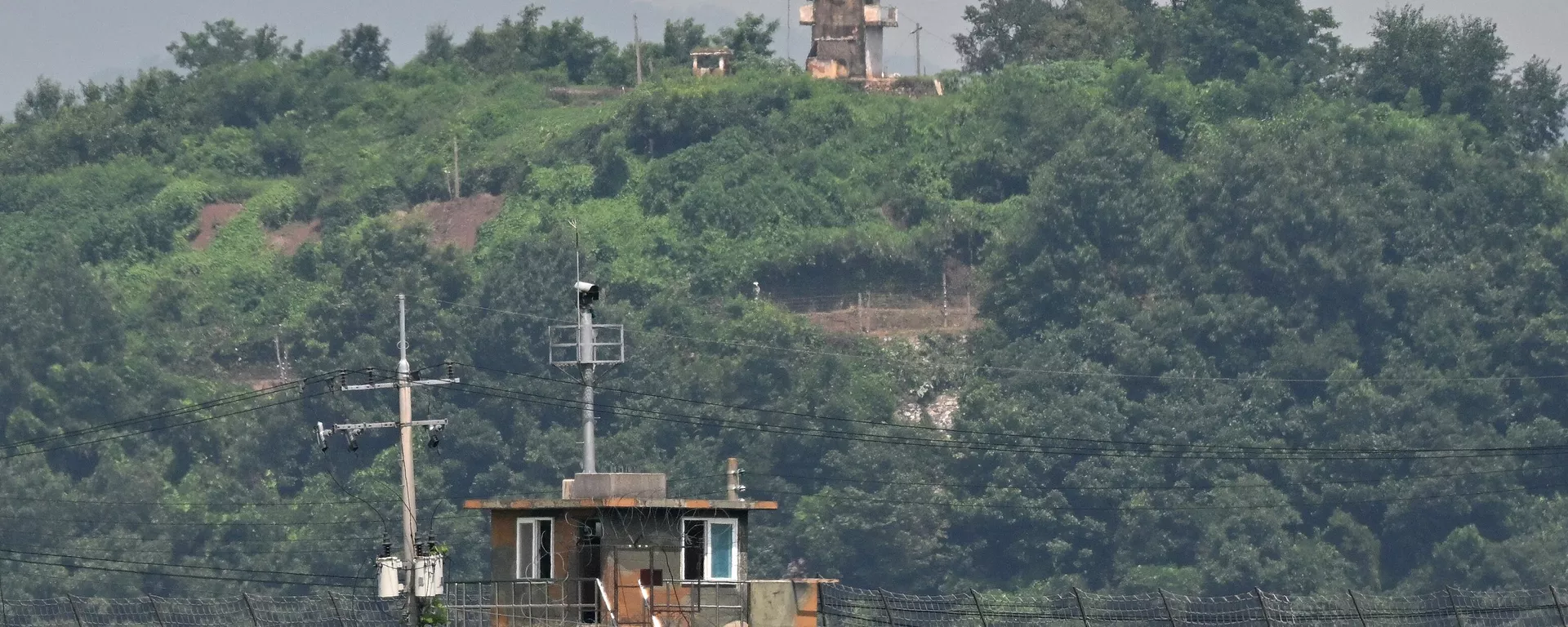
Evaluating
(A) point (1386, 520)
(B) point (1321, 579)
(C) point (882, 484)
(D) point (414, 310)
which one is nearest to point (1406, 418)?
(A) point (1386, 520)

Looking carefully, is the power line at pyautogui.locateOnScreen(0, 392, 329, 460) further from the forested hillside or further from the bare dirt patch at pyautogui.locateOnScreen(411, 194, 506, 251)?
the bare dirt patch at pyautogui.locateOnScreen(411, 194, 506, 251)

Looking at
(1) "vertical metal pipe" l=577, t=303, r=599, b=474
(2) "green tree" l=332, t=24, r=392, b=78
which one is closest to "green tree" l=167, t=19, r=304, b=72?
(2) "green tree" l=332, t=24, r=392, b=78

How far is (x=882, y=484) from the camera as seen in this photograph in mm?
122500

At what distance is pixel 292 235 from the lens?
152000 millimetres

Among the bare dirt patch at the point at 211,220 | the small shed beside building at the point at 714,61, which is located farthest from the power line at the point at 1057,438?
the small shed beside building at the point at 714,61

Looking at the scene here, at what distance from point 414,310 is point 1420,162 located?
44912mm

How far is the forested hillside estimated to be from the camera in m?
123

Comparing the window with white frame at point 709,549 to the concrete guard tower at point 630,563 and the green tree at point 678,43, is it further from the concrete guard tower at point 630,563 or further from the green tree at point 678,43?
the green tree at point 678,43

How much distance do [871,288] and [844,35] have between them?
2458 cm

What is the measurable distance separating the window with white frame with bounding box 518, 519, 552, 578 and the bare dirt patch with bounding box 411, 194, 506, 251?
347ft

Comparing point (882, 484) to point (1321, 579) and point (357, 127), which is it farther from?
point (357, 127)

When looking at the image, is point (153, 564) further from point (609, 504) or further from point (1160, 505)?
point (609, 504)

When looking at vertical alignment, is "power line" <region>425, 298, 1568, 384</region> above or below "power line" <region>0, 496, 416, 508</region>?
above

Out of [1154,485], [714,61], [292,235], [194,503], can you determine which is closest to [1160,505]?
[1154,485]
